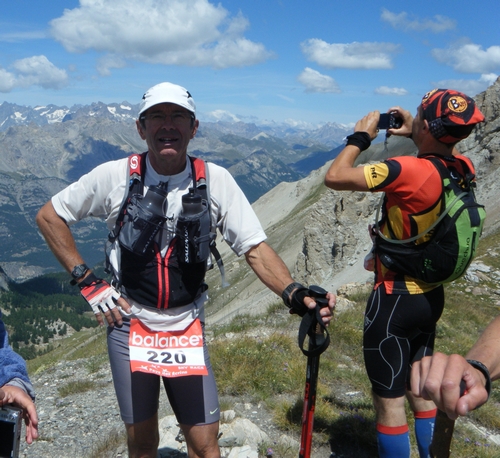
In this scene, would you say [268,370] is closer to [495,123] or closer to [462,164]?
[462,164]

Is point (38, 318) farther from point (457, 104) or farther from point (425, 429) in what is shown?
point (457, 104)

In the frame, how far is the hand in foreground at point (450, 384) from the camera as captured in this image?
5.39ft

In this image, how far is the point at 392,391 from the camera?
13.3 ft

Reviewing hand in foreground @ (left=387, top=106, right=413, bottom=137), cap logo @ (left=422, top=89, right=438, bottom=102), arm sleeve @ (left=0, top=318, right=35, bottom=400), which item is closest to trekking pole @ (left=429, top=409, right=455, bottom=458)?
arm sleeve @ (left=0, top=318, right=35, bottom=400)

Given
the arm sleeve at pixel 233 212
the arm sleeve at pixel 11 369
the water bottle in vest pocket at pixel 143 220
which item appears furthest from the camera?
the arm sleeve at pixel 233 212

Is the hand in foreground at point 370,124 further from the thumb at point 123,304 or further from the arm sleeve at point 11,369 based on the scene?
the arm sleeve at point 11,369

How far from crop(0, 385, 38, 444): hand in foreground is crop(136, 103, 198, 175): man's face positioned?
2.10 m

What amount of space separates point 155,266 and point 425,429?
112 inches

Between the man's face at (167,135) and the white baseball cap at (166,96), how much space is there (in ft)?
0.22

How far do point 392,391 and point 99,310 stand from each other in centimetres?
263

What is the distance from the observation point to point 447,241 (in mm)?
3932

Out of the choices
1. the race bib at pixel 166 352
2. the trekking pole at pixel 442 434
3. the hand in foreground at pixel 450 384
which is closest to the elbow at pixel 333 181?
the race bib at pixel 166 352

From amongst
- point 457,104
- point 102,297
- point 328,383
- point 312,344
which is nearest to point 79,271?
point 102,297

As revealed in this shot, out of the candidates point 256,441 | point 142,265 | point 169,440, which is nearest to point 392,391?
point 256,441
